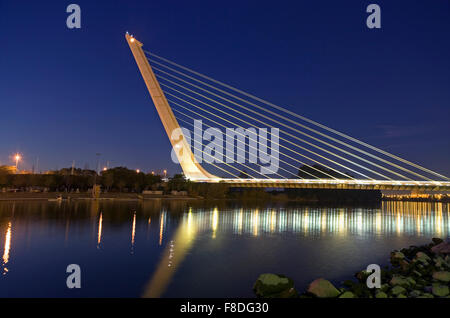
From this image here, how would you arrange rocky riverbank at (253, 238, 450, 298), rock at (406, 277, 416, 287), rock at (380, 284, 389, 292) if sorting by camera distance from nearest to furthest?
rocky riverbank at (253, 238, 450, 298)
rock at (380, 284, 389, 292)
rock at (406, 277, 416, 287)

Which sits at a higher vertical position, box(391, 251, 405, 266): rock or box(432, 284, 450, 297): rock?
box(432, 284, 450, 297): rock

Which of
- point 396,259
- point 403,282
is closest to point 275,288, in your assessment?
point 403,282

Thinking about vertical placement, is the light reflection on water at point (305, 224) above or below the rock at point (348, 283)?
above

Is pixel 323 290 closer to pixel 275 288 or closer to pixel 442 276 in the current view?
pixel 275 288

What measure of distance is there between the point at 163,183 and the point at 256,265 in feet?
210

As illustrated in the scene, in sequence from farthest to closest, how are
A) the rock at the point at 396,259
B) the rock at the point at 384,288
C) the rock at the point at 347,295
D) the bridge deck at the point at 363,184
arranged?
the bridge deck at the point at 363,184
the rock at the point at 396,259
the rock at the point at 384,288
the rock at the point at 347,295

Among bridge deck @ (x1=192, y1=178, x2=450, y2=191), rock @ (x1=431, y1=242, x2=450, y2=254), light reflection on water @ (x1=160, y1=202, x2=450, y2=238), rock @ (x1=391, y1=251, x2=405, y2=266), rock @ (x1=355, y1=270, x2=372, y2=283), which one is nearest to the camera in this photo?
rock @ (x1=355, y1=270, x2=372, y2=283)

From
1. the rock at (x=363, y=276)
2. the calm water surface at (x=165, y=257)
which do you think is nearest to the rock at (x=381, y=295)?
the rock at (x=363, y=276)

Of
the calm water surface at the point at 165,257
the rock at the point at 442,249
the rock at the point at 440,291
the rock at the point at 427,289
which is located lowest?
the calm water surface at the point at 165,257

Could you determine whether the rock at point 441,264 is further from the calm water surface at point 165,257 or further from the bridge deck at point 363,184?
the bridge deck at point 363,184

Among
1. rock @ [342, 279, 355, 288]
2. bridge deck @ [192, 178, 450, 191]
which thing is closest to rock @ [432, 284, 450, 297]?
rock @ [342, 279, 355, 288]

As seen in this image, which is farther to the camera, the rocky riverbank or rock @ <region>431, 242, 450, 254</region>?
rock @ <region>431, 242, 450, 254</region>

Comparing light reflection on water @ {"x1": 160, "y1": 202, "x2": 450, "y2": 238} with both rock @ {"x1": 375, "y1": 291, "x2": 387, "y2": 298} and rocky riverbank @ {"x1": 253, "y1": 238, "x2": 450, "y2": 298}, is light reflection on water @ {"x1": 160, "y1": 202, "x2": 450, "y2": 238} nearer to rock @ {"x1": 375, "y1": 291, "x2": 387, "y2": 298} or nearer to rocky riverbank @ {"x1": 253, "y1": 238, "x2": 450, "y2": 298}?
rocky riverbank @ {"x1": 253, "y1": 238, "x2": 450, "y2": 298}

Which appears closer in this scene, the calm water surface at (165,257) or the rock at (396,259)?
the calm water surface at (165,257)
